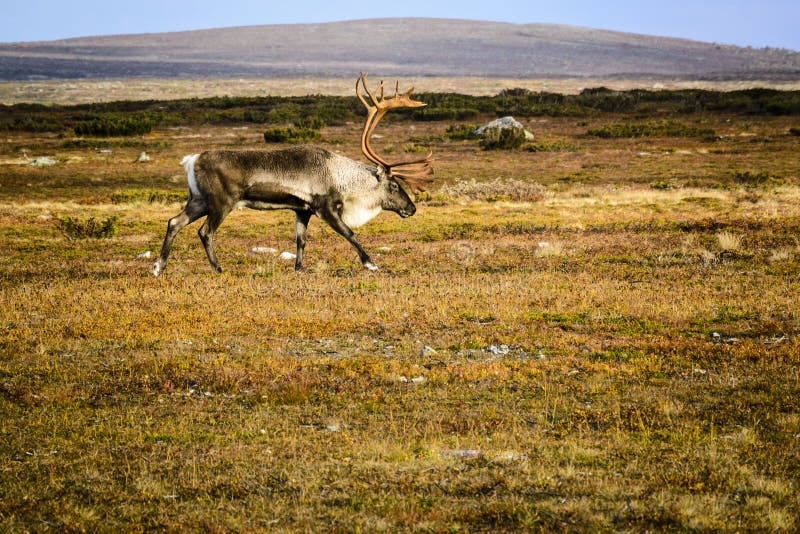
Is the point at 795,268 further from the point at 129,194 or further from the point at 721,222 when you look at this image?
the point at 129,194

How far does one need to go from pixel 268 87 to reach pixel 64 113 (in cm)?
8582

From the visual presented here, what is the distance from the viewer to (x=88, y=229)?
68.9 feet

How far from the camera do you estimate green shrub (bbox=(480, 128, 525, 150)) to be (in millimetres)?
48531

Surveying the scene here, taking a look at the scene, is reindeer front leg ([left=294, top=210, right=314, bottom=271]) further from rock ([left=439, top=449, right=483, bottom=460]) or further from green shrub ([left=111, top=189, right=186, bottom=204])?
green shrub ([left=111, top=189, right=186, bottom=204])

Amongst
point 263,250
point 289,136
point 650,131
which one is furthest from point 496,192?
point 650,131

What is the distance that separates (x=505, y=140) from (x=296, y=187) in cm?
3552

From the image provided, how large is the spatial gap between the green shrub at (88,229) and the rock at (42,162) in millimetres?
21479

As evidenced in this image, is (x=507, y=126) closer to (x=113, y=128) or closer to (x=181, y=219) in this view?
(x=113, y=128)

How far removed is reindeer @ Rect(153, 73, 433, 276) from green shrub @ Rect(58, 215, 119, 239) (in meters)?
6.93

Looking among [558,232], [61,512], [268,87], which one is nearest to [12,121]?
[558,232]

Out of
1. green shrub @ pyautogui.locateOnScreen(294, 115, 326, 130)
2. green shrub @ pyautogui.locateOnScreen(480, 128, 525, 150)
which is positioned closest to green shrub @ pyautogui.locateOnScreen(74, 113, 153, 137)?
green shrub @ pyautogui.locateOnScreen(294, 115, 326, 130)

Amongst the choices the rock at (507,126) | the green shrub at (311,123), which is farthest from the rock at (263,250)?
the green shrub at (311,123)

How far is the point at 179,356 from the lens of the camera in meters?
9.57

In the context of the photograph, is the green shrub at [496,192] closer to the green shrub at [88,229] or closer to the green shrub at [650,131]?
the green shrub at [88,229]
